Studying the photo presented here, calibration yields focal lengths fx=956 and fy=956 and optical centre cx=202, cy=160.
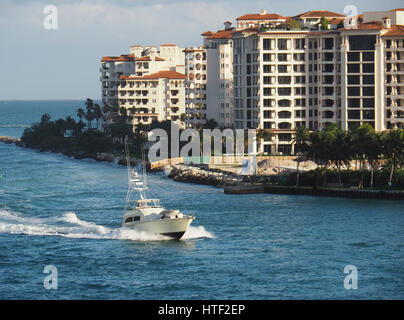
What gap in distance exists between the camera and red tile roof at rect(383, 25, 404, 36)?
475 ft

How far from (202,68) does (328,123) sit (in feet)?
130

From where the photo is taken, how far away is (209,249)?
3054 inches

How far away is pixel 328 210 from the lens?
101438 millimetres

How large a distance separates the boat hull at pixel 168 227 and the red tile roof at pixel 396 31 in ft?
246

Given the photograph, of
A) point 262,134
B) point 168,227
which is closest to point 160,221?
point 168,227

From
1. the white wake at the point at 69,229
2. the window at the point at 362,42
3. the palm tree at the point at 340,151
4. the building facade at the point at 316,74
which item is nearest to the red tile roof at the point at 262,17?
the building facade at the point at 316,74

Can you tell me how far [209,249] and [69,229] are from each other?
16.5 meters

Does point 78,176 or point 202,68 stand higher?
point 202,68

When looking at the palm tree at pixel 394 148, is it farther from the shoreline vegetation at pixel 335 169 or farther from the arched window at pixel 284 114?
the arched window at pixel 284 114

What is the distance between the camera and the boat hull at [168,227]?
263 ft

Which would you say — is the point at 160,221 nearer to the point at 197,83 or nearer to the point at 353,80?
the point at 353,80
